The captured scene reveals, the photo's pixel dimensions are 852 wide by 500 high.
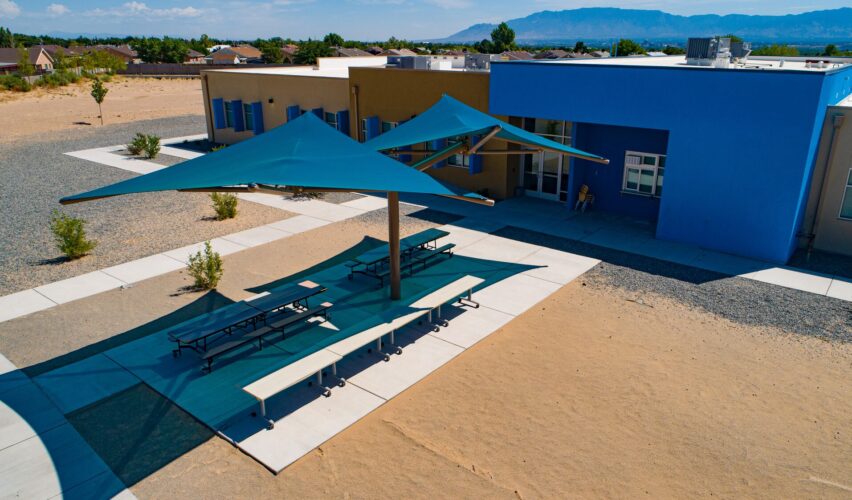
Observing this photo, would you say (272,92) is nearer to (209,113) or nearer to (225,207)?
(209,113)

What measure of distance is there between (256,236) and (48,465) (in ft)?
30.0

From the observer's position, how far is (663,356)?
31.5 ft

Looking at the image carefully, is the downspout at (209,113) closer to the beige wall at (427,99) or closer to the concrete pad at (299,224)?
the beige wall at (427,99)

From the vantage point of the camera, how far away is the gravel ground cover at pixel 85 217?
1349 cm

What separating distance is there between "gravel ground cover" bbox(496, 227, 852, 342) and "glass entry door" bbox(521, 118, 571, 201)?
488 cm

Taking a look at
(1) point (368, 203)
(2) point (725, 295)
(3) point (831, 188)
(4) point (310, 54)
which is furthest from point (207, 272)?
(4) point (310, 54)

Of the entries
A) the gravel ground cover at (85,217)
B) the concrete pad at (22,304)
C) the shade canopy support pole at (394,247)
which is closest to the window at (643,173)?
the shade canopy support pole at (394,247)

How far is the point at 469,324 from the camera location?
1058cm

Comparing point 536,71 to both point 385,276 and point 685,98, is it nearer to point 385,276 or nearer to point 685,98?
point 685,98

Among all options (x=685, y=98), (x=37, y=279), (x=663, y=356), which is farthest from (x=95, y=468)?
(x=685, y=98)

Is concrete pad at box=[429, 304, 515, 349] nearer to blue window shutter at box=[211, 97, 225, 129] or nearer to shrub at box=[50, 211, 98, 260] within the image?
shrub at box=[50, 211, 98, 260]

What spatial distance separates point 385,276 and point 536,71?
8.36 m

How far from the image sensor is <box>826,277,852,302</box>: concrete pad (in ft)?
38.6

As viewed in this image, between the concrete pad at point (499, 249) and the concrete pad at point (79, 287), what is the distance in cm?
785
